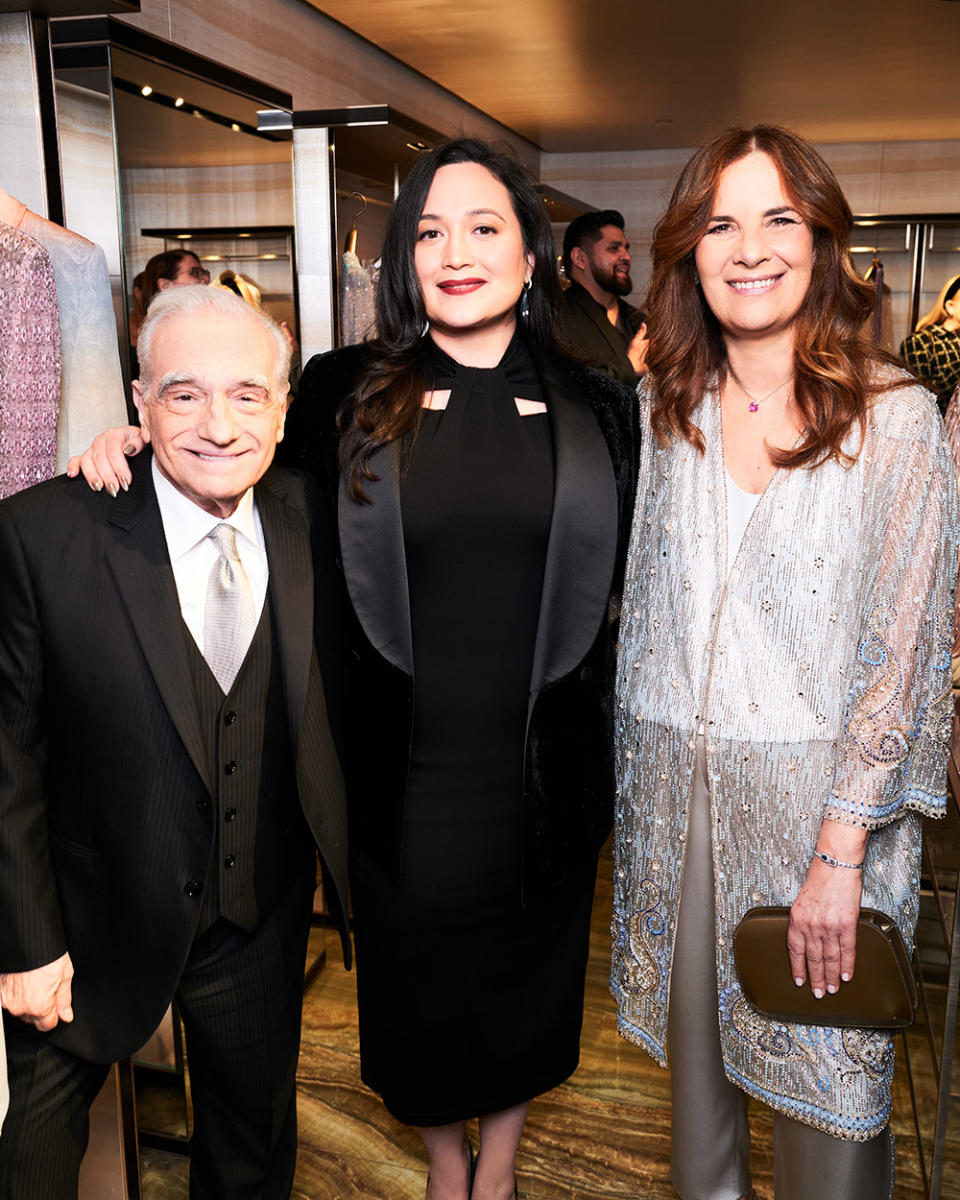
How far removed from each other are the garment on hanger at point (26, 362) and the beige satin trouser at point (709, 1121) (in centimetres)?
124

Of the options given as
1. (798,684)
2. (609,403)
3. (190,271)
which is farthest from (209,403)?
(190,271)

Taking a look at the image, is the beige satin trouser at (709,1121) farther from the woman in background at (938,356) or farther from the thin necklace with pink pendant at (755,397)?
the woman in background at (938,356)

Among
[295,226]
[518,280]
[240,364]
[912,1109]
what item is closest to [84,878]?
[240,364]

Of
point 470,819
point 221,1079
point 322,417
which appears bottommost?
point 221,1079

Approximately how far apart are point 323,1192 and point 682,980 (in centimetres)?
105

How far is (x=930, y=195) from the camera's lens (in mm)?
9391

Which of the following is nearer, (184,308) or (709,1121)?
(184,308)

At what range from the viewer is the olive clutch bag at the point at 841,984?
1.70 meters

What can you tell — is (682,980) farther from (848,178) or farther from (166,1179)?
(848,178)

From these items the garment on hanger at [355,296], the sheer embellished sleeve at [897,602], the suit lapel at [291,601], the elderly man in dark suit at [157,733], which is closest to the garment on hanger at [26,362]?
the elderly man in dark suit at [157,733]

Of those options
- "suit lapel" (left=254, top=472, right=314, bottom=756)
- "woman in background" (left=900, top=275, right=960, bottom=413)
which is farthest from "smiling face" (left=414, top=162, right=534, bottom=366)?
"woman in background" (left=900, top=275, right=960, bottom=413)

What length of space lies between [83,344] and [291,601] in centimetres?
73

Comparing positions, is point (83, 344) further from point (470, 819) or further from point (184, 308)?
point (470, 819)

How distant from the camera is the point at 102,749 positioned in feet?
5.17
